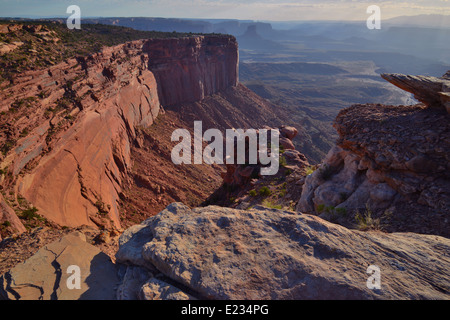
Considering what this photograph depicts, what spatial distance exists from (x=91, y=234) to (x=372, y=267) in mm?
8868

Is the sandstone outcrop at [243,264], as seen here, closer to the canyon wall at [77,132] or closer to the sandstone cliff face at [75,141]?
the canyon wall at [77,132]

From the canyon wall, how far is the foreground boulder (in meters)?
11.1

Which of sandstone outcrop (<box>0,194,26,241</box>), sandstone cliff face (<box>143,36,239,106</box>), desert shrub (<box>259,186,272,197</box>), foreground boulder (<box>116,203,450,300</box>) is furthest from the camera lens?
sandstone cliff face (<box>143,36,239,106</box>)

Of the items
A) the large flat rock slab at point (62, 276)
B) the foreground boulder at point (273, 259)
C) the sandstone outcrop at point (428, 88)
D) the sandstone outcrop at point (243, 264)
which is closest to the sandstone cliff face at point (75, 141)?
the large flat rock slab at point (62, 276)

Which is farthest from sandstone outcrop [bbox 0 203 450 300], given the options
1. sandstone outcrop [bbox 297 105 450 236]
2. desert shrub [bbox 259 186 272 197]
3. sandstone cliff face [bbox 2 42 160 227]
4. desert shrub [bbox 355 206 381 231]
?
desert shrub [bbox 259 186 272 197]

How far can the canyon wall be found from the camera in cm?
1506

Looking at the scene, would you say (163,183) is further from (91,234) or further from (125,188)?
(91,234)

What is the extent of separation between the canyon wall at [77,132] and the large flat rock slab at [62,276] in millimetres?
8616

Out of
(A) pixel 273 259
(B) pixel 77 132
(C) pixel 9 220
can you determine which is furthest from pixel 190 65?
(A) pixel 273 259

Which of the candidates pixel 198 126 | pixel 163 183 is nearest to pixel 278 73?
pixel 198 126

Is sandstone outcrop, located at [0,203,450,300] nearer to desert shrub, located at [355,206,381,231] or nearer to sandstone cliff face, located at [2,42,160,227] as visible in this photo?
desert shrub, located at [355,206,381,231]

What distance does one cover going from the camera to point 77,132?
19922mm

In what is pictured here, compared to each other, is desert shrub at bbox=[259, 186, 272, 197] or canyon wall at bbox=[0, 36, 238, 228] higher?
canyon wall at bbox=[0, 36, 238, 228]

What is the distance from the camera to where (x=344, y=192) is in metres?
11.1
